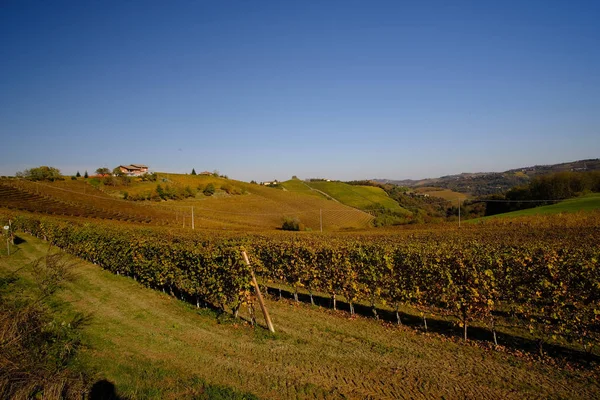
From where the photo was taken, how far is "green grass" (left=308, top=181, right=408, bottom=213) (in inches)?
4146

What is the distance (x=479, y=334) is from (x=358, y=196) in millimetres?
105834

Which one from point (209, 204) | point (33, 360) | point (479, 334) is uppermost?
point (33, 360)

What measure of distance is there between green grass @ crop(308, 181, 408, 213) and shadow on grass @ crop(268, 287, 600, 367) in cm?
8765

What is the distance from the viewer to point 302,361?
7949mm

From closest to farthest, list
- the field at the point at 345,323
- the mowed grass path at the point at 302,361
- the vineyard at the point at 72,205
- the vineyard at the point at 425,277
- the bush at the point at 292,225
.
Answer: the mowed grass path at the point at 302,361, the field at the point at 345,323, the vineyard at the point at 425,277, the vineyard at the point at 72,205, the bush at the point at 292,225

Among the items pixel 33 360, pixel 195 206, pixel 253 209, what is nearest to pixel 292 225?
pixel 253 209

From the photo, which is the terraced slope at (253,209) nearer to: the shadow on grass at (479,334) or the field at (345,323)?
the field at (345,323)

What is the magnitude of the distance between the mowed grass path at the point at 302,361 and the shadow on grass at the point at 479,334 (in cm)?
75

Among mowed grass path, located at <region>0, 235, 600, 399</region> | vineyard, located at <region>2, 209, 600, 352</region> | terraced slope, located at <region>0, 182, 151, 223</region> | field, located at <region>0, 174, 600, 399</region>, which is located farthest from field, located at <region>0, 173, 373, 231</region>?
mowed grass path, located at <region>0, 235, 600, 399</region>

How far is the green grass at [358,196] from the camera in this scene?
105 m

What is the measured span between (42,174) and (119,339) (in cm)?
8407

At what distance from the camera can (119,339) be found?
8984mm

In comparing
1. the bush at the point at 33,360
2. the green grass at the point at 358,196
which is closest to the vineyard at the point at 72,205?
the bush at the point at 33,360

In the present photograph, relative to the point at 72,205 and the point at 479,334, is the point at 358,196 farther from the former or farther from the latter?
the point at 479,334
